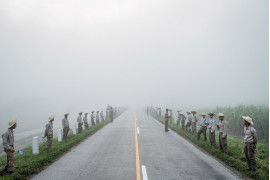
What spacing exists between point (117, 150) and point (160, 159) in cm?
272

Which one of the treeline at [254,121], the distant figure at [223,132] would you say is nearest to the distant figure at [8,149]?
the distant figure at [223,132]

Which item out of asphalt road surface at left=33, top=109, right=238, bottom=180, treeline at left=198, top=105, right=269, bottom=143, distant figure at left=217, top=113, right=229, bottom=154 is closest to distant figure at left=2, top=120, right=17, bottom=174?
asphalt road surface at left=33, top=109, right=238, bottom=180

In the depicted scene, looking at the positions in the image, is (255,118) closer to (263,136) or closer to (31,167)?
(263,136)

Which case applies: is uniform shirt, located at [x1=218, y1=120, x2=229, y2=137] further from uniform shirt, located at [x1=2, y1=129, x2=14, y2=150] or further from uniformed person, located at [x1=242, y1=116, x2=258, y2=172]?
uniform shirt, located at [x1=2, y1=129, x2=14, y2=150]

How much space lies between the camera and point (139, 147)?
1123cm

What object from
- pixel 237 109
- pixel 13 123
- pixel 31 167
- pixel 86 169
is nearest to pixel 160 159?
pixel 86 169

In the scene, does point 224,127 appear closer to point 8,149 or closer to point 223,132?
point 223,132

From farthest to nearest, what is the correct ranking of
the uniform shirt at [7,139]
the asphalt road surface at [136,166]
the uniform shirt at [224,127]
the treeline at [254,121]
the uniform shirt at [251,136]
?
the treeline at [254,121], the uniform shirt at [224,127], the uniform shirt at [251,136], the uniform shirt at [7,139], the asphalt road surface at [136,166]

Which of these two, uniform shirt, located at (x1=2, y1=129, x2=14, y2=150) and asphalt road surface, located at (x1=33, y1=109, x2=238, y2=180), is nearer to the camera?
asphalt road surface, located at (x1=33, y1=109, x2=238, y2=180)

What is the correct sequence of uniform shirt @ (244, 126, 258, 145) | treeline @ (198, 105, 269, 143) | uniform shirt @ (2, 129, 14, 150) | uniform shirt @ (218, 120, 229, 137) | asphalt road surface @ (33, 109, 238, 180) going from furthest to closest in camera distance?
treeline @ (198, 105, 269, 143) < uniform shirt @ (218, 120, 229, 137) < uniform shirt @ (244, 126, 258, 145) < uniform shirt @ (2, 129, 14, 150) < asphalt road surface @ (33, 109, 238, 180)

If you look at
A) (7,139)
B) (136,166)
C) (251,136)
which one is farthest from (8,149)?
(251,136)

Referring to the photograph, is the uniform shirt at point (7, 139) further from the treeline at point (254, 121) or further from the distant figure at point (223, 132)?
the treeline at point (254, 121)

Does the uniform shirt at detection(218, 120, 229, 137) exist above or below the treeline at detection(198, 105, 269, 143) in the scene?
above

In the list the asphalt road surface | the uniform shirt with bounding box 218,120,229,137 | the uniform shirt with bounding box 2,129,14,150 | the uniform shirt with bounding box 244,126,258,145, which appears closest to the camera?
the asphalt road surface
